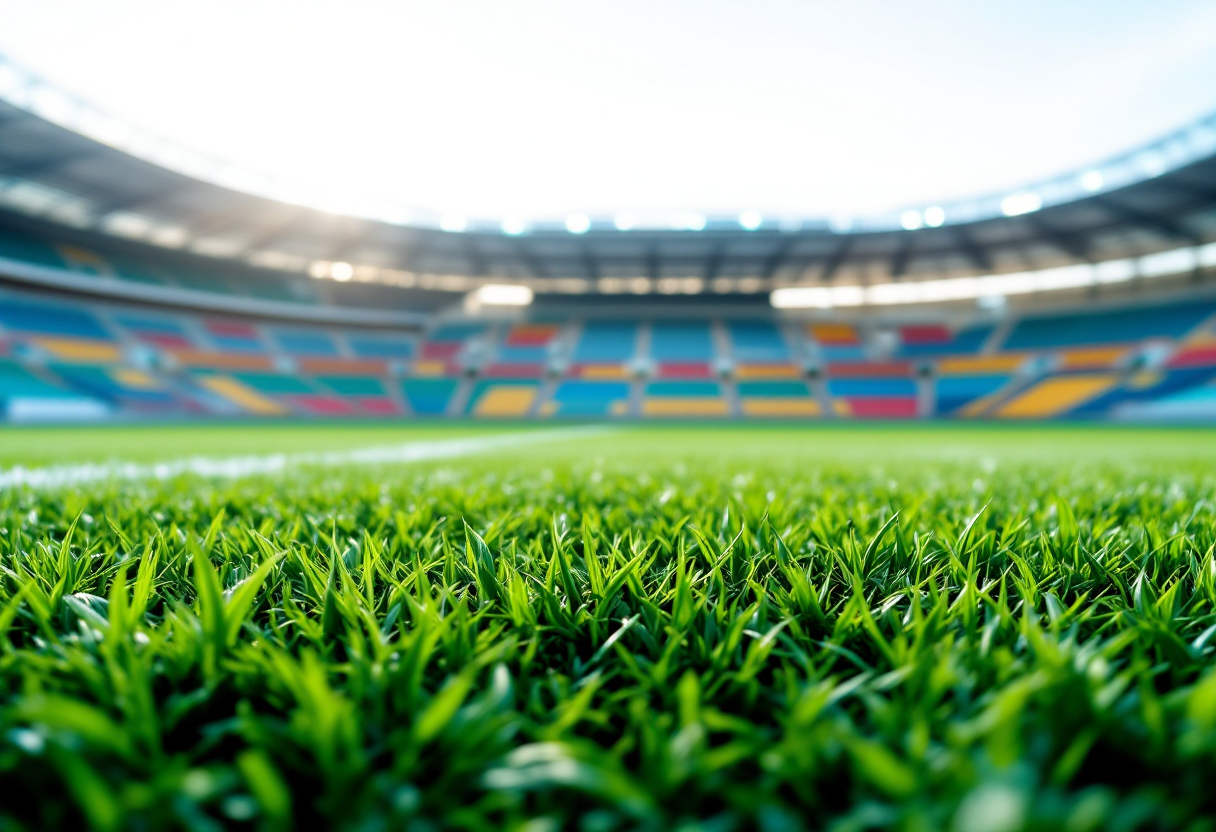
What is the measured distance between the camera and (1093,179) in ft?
71.9

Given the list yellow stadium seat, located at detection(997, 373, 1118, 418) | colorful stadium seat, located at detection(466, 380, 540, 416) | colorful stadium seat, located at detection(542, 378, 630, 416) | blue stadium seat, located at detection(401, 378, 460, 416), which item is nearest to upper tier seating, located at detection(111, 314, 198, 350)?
blue stadium seat, located at detection(401, 378, 460, 416)

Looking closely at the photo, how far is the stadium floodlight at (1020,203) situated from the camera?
23.8 m

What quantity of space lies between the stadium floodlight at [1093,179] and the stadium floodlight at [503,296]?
2852 centimetres

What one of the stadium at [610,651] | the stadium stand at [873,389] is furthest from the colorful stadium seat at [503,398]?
the stadium at [610,651]

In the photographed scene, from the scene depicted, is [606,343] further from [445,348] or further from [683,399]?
[445,348]

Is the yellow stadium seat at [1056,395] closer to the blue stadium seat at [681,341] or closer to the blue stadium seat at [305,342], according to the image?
the blue stadium seat at [681,341]

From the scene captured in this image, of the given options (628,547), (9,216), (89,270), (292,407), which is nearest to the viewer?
(628,547)

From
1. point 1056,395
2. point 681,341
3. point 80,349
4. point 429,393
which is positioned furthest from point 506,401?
point 1056,395

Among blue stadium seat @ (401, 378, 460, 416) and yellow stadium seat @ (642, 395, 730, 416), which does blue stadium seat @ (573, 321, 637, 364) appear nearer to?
yellow stadium seat @ (642, 395, 730, 416)

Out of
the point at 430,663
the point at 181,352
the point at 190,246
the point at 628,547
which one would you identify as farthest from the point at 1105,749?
the point at 190,246

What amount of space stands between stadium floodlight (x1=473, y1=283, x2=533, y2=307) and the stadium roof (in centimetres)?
193

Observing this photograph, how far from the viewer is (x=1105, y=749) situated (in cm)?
60

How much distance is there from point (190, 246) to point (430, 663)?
117 feet

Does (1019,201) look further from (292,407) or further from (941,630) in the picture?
(292,407)
